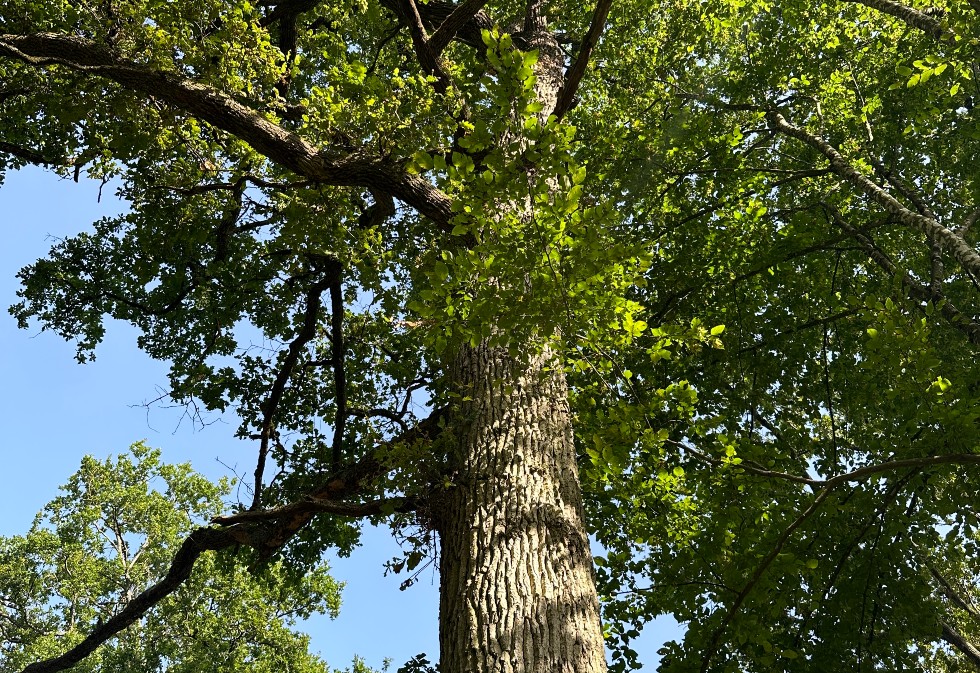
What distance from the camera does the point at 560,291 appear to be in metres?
3.17

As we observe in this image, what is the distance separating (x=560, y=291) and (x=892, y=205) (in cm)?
592

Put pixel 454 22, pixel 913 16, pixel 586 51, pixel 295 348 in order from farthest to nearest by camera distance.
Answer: pixel 295 348 < pixel 913 16 < pixel 454 22 < pixel 586 51

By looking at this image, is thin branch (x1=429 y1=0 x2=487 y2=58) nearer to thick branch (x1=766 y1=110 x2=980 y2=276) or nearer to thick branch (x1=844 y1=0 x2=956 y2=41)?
thick branch (x1=844 y1=0 x2=956 y2=41)

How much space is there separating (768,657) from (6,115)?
940 cm

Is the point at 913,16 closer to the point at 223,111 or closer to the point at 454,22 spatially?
the point at 454,22

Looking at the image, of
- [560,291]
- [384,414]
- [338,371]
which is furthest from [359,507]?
[338,371]

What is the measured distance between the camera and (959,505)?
502 centimetres

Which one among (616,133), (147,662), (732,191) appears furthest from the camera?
(147,662)

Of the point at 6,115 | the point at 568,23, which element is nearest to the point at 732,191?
the point at 568,23

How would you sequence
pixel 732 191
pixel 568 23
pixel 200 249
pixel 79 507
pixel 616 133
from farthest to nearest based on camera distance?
1. pixel 79 507
2. pixel 568 23
3. pixel 200 249
4. pixel 732 191
5. pixel 616 133

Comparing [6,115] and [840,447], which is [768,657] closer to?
[840,447]

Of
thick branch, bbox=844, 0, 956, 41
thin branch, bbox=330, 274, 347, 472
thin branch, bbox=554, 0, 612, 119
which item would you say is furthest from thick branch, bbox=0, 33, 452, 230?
thick branch, bbox=844, 0, 956, 41

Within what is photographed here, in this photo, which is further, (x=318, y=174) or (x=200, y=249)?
(x=200, y=249)

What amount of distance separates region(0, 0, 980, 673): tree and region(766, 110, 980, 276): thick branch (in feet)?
0.19
